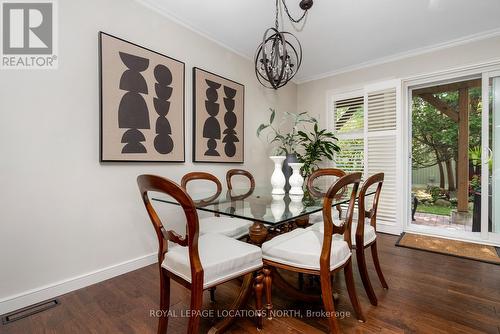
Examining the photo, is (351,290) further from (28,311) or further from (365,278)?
(28,311)

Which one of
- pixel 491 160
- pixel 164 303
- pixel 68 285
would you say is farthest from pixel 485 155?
pixel 68 285

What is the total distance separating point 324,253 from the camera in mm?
1314

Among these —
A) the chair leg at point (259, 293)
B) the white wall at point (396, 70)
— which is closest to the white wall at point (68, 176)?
the chair leg at point (259, 293)

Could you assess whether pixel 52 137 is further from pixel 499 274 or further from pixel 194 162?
pixel 499 274

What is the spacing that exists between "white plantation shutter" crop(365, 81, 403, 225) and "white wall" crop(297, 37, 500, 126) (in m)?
0.29

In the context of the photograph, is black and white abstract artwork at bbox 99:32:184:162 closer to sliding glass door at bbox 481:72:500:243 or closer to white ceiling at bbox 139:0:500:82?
white ceiling at bbox 139:0:500:82

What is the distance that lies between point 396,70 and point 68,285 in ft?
15.0

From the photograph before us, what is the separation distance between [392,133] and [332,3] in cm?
197

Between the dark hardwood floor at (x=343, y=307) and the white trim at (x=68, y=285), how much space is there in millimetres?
62

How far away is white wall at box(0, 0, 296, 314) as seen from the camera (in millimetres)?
1675

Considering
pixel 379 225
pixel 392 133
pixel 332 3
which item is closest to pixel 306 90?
pixel 392 133

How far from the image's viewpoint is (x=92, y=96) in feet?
6.65

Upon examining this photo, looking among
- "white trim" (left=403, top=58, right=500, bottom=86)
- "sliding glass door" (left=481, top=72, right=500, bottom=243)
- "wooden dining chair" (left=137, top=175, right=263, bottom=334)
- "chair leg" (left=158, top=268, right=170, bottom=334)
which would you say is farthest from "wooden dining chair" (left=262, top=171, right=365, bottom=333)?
"white trim" (left=403, top=58, right=500, bottom=86)

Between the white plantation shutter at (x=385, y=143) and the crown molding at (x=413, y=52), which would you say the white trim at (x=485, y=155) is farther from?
the white plantation shutter at (x=385, y=143)
